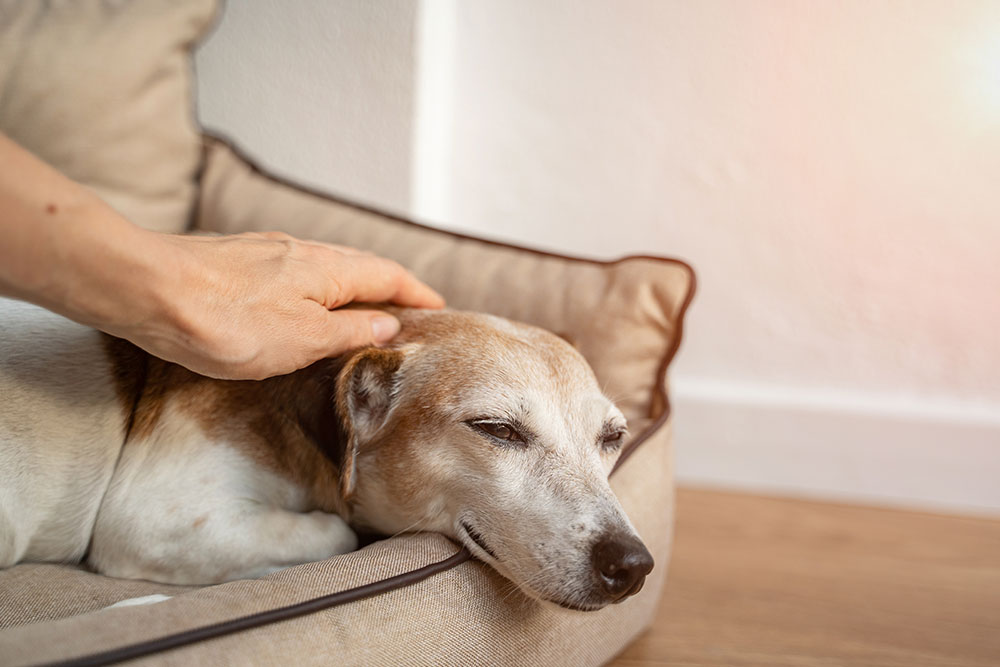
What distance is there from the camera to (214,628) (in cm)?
96

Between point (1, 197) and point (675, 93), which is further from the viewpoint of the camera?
point (675, 93)

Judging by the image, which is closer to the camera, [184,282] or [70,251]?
[70,251]

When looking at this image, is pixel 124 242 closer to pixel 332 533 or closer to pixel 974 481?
pixel 332 533

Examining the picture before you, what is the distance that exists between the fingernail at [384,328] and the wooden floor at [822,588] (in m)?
0.81

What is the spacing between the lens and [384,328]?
1434 millimetres

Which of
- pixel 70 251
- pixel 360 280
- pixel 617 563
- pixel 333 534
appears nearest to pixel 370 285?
pixel 360 280

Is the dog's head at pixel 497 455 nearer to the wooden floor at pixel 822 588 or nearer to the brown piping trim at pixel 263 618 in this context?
the brown piping trim at pixel 263 618

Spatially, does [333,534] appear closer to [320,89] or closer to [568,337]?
[568,337]

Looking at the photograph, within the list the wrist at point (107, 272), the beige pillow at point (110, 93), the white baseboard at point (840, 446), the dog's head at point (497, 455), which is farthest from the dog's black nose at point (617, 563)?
the white baseboard at point (840, 446)

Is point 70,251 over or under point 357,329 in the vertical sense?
over

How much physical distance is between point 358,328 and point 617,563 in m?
0.60

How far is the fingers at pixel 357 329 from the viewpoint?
1.33 m

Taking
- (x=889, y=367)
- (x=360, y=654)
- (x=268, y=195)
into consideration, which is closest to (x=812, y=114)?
(x=889, y=367)

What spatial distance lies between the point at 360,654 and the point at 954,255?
2.19m
